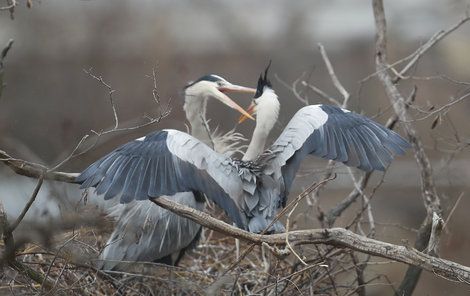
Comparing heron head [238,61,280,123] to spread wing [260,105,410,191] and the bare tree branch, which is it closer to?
spread wing [260,105,410,191]

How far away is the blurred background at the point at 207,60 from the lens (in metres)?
8.80

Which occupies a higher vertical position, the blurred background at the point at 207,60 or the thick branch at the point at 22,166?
Result: the thick branch at the point at 22,166

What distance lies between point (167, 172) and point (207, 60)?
6.19 m

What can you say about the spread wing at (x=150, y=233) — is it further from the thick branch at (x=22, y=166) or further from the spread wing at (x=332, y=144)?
the thick branch at (x=22, y=166)

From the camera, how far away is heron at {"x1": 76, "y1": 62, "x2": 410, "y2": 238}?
4.27 metres

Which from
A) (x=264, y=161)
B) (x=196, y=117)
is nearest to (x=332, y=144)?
(x=264, y=161)

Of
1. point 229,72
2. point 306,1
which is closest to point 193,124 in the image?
point 229,72

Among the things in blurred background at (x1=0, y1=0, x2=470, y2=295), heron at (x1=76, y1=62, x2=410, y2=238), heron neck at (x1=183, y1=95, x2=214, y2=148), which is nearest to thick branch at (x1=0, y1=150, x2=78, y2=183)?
heron at (x1=76, y1=62, x2=410, y2=238)

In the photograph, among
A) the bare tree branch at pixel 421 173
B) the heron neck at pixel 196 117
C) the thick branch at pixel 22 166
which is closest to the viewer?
the thick branch at pixel 22 166

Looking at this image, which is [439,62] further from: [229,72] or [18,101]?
[18,101]

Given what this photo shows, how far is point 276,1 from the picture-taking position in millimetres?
11852

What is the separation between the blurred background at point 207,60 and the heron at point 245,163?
290cm

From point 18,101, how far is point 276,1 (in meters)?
3.64

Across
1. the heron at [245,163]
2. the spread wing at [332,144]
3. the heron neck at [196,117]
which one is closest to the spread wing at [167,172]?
the heron at [245,163]
